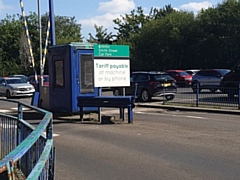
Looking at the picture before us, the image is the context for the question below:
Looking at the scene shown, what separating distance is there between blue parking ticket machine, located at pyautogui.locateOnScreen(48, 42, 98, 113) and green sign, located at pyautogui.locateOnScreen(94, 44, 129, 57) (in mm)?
1059

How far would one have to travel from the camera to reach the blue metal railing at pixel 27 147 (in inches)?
123

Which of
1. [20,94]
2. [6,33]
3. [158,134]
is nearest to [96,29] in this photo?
[6,33]

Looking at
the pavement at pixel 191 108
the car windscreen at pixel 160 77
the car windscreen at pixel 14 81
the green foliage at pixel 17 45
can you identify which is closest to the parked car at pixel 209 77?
the car windscreen at pixel 160 77

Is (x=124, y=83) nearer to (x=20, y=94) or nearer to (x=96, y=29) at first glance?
(x=20, y=94)

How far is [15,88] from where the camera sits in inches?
1267

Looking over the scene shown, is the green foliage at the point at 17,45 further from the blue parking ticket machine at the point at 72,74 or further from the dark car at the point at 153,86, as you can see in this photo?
the blue parking ticket machine at the point at 72,74

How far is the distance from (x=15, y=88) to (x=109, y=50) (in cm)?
1775

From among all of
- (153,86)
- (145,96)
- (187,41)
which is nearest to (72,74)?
(153,86)

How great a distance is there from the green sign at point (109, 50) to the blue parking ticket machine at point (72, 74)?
3.48 ft

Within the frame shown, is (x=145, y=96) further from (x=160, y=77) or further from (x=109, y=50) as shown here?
(x=109, y=50)

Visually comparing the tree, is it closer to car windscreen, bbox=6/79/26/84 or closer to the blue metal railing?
car windscreen, bbox=6/79/26/84

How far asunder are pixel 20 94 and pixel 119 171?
2547cm

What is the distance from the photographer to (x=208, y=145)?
1014 cm

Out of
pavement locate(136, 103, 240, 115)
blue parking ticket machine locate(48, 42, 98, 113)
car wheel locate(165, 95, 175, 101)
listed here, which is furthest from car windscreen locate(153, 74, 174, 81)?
blue parking ticket machine locate(48, 42, 98, 113)
